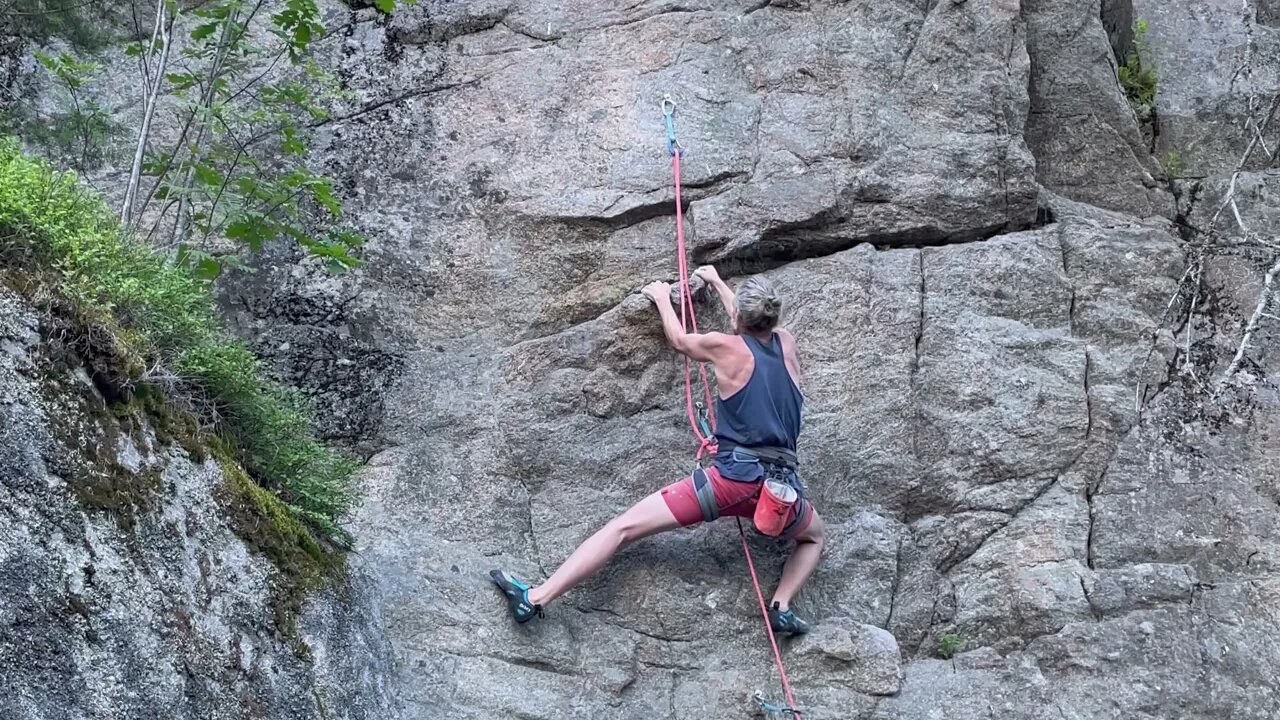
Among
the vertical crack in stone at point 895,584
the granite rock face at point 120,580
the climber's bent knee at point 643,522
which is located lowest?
the vertical crack in stone at point 895,584

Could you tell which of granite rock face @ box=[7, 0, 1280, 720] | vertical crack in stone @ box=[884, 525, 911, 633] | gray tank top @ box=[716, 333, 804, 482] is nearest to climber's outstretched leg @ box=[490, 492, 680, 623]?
granite rock face @ box=[7, 0, 1280, 720]

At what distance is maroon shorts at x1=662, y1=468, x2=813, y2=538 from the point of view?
20.6 feet

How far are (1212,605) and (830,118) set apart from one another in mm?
3447

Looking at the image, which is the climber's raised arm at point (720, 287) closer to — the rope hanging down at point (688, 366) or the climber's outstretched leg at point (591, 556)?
the rope hanging down at point (688, 366)

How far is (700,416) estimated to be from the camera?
7.01m

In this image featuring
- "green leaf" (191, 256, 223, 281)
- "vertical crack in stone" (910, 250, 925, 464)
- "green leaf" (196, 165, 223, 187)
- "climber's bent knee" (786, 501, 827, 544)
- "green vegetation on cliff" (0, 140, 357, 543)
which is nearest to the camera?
"green vegetation on cliff" (0, 140, 357, 543)

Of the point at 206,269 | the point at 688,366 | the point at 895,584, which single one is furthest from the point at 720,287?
the point at 206,269

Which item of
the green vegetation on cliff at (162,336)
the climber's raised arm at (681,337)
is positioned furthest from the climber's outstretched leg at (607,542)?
the green vegetation on cliff at (162,336)

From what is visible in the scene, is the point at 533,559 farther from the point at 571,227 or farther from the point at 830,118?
the point at 830,118

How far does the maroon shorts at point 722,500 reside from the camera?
6289mm

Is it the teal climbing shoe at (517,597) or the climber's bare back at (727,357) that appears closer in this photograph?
the teal climbing shoe at (517,597)

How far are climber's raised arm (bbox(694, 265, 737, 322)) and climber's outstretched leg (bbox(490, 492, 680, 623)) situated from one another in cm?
105

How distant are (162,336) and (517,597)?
2.02 meters

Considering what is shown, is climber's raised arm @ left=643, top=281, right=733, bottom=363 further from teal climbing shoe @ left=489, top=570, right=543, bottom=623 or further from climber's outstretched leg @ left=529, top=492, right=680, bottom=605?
teal climbing shoe @ left=489, top=570, right=543, bottom=623
